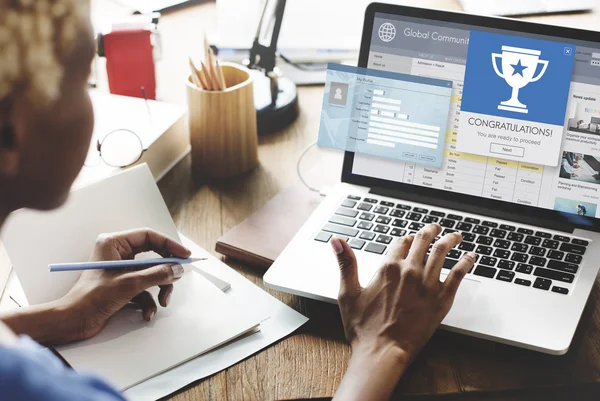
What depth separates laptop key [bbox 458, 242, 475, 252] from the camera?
0.98 metres

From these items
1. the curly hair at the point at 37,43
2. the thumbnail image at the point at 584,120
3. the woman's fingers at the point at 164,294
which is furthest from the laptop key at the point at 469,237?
the curly hair at the point at 37,43

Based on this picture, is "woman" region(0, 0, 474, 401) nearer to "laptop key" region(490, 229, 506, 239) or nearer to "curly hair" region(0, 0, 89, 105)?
"curly hair" region(0, 0, 89, 105)

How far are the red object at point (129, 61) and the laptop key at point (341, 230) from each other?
1.89ft

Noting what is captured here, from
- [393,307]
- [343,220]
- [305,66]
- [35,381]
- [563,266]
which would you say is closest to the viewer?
[35,381]

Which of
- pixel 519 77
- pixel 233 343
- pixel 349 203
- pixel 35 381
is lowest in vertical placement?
pixel 233 343

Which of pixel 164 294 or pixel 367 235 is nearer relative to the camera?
pixel 164 294

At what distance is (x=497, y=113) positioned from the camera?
1009mm

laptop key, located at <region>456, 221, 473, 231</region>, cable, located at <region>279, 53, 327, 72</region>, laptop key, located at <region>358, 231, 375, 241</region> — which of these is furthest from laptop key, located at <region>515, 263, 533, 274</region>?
cable, located at <region>279, 53, 327, 72</region>

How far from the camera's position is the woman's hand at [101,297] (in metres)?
0.84

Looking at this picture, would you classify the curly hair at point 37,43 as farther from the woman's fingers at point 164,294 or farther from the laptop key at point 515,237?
the laptop key at point 515,237

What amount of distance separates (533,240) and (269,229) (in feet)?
1.27

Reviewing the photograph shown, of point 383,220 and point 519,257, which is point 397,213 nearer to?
point 383,220

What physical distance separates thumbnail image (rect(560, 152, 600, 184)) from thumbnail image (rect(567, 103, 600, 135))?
0.04 metres

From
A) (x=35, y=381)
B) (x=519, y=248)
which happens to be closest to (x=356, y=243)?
(x=519, y=248)
